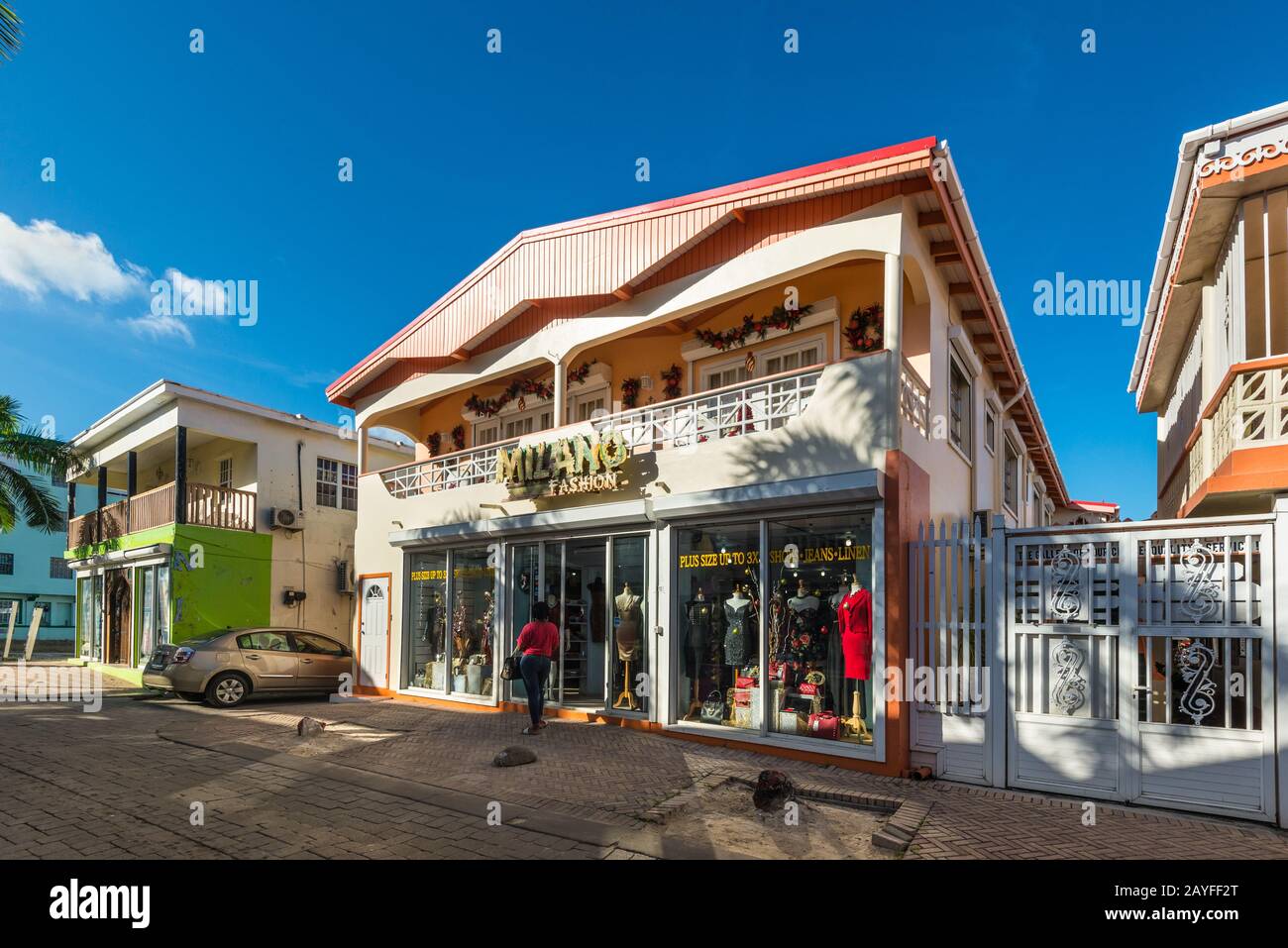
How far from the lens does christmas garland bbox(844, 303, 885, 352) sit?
10633mm

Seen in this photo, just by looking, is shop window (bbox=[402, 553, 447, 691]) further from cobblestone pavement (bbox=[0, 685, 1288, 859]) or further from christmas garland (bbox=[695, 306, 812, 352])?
christmas garland (bbox=[695, 306, 812, 352])

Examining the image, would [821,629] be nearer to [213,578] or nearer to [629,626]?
[629,626]

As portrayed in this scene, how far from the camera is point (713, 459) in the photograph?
33.8ft

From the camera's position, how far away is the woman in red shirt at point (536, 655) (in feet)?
33.4

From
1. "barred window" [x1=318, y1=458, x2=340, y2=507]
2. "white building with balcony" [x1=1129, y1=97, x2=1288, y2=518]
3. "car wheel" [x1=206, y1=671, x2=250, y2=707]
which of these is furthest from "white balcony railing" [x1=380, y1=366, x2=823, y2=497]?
"barred window" [x1=318, y1=458, x2=340, y2=507]

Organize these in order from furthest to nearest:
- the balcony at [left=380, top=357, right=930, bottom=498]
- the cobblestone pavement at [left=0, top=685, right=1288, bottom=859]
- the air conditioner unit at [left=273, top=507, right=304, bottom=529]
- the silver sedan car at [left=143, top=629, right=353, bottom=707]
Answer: the air conditioner unit at [left=273, top=507, right=304, bottom=529] → the silver sedan car at [left=143, top=629, right=353, bottom=707] → the balcony at [left=380, top=357, right=930, bottom=498] → the cobblestone pavement at [left=0, top=685, right=1288, bottom=859]

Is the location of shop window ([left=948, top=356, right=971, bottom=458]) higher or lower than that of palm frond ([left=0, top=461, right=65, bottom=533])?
higher

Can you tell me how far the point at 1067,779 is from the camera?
7.24 m

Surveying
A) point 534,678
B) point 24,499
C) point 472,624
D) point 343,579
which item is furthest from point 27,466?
point 534,678

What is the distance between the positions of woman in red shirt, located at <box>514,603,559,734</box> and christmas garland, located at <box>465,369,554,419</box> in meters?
5.50

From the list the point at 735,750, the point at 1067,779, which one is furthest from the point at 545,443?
the point at 1067,779

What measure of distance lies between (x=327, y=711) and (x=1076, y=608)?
10.9 meters

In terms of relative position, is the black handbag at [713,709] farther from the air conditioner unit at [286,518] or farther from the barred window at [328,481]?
the barred window at [328,481]

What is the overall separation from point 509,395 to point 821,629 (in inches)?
332
